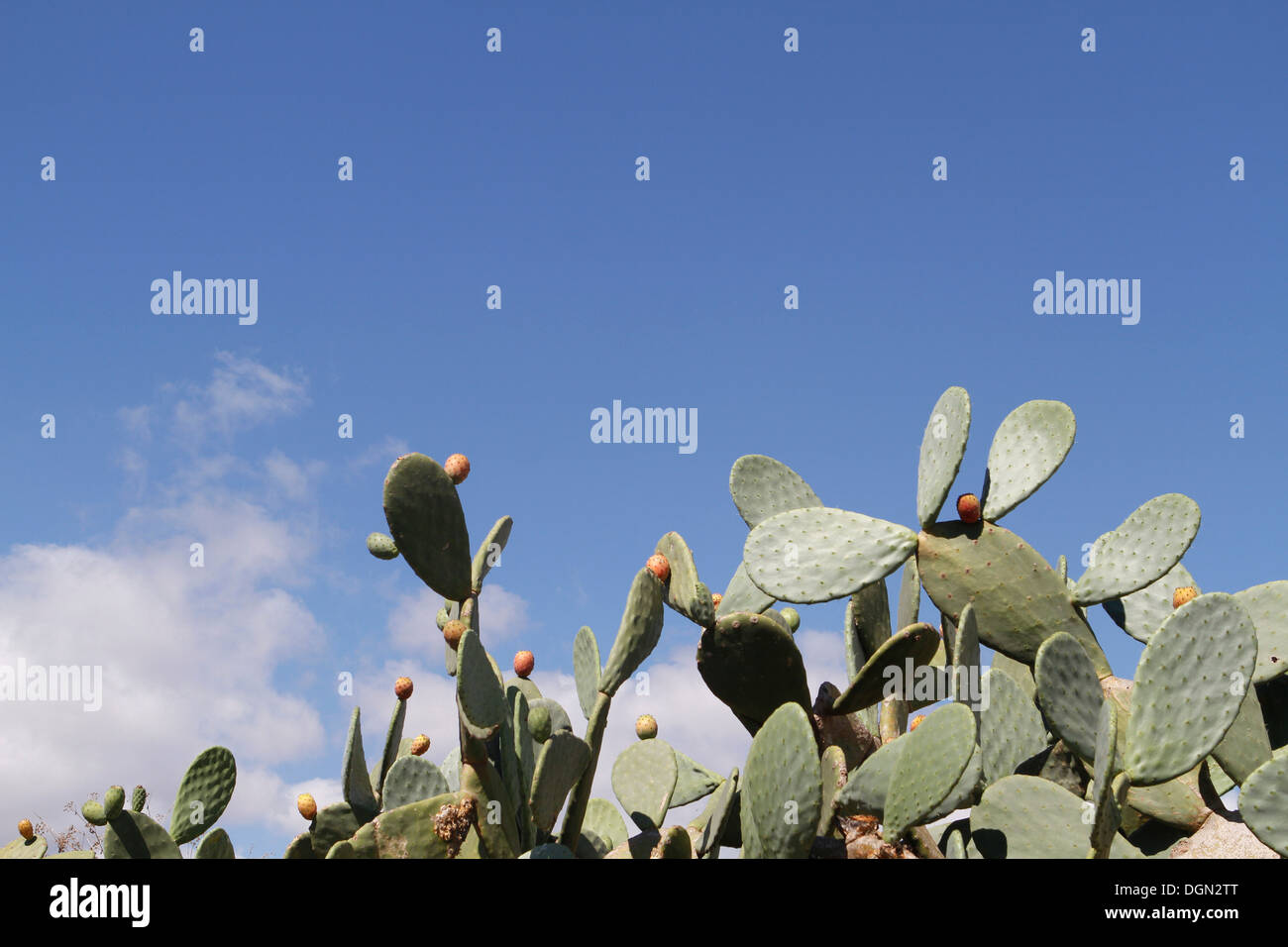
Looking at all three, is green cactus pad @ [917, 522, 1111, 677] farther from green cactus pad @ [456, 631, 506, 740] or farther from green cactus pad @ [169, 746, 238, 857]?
green cactus pad @ [169, 746, 238, 857]

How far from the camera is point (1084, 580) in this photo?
345 cm

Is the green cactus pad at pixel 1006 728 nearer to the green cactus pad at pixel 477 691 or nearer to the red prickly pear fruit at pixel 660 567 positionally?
the red prickly pear fruit at pixel 660 567

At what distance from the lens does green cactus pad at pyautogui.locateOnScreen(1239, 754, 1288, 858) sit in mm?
2594

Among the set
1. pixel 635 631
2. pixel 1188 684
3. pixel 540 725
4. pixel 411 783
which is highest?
pixel 635 631

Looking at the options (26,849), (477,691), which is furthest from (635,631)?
(26,849)

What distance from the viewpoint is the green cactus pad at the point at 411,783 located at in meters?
3.18

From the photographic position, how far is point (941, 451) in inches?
130

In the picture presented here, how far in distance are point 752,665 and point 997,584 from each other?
95cm

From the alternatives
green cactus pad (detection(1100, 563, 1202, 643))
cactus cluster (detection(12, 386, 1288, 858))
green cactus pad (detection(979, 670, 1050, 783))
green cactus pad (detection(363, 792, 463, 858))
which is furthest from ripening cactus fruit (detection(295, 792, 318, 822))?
green cactus pad (detection(1100, 563, 1202, 643))

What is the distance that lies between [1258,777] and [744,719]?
1355 mm

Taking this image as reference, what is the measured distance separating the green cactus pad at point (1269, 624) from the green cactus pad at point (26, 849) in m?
4.83

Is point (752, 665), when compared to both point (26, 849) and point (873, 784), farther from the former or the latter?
point (26, 849)
